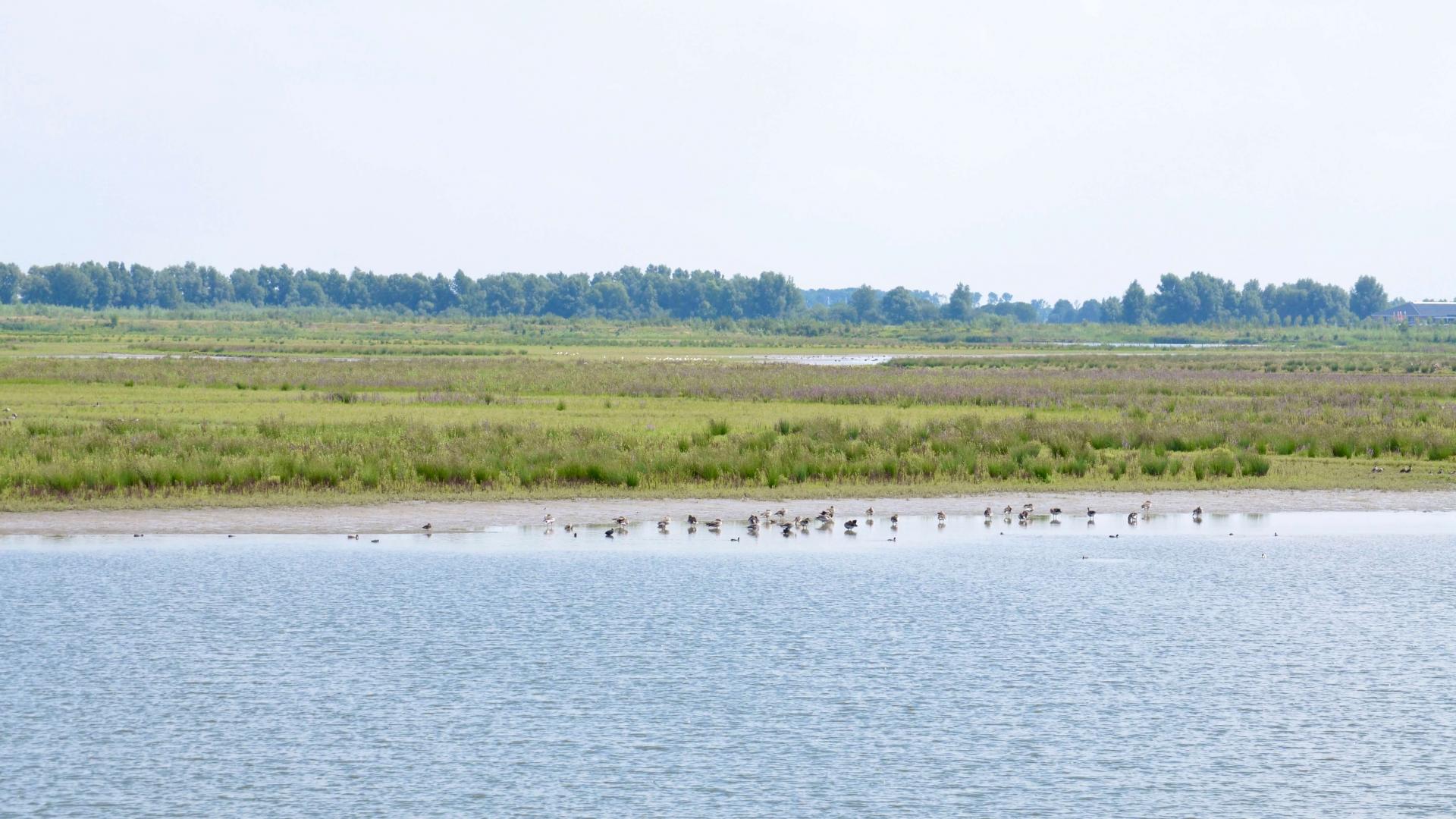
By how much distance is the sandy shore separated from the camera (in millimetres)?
22703

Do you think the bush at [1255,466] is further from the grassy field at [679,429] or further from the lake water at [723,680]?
the lake water at [723,680]

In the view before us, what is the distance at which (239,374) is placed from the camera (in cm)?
6028

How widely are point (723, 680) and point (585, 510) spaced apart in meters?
11.7

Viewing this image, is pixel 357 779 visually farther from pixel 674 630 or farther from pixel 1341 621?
pixel 1341 621

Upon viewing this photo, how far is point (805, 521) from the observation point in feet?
75.6

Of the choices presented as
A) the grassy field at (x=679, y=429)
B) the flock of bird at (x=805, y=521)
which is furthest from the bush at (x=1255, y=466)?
the flock of bird at (x=805, y=521)

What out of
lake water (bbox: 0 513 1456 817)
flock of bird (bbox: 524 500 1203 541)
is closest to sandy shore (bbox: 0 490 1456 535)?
flock of bird (bbox: 524 500 1203 541)

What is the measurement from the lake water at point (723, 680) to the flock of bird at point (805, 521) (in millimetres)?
1544

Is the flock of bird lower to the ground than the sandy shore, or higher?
higher

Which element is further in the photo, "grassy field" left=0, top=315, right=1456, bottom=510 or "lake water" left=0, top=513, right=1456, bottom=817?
"grassy field" left=0, top=315, right=1456, bottom=510

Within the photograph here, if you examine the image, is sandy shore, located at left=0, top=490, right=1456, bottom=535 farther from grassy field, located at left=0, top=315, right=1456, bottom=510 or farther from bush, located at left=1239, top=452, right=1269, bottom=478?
bush, located at left=1239, top=452, right=1269, bottom=478

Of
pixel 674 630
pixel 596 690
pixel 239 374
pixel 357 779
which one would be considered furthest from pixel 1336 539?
pixel 239 374

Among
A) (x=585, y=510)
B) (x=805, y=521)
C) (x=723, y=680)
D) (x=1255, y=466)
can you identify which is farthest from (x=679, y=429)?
(x=723, y=680)

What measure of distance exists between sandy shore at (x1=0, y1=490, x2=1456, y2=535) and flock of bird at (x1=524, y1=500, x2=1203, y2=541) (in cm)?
58
